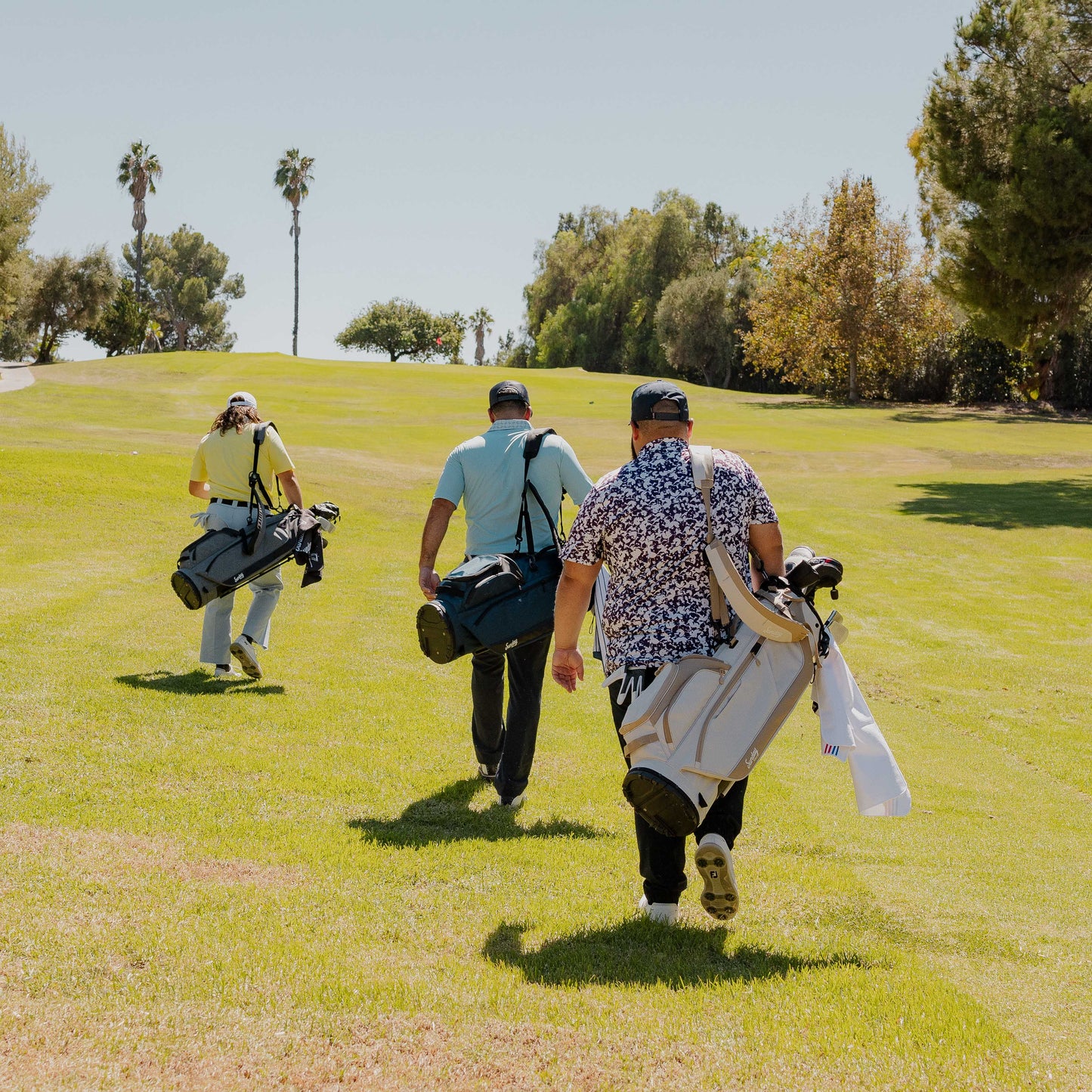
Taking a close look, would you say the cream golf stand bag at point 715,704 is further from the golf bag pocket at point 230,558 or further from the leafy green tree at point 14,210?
the leafy green tree at point 14,210

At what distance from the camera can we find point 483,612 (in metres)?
5.98

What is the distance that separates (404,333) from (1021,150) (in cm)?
8573

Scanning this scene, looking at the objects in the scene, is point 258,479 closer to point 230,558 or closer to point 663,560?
point 230,558

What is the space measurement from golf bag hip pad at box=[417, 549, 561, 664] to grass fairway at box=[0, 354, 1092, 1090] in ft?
3.25

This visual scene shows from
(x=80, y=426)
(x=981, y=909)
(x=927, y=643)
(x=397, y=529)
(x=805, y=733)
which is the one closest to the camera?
(x=981, y=909)

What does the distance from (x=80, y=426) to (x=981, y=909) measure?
29362mm

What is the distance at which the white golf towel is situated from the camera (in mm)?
4750

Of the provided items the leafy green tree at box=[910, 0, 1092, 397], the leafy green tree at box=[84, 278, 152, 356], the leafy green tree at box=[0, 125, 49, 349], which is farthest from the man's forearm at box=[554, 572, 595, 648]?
the leafy green tree at box=[84, 278, 152, 356]

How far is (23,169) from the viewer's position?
129 ft

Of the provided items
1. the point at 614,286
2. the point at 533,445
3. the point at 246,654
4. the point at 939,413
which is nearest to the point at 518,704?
the point at 533,445

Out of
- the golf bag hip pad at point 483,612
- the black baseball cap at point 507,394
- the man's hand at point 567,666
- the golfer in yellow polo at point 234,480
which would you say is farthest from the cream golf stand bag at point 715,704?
the golfer in yellow polo at point 234,480

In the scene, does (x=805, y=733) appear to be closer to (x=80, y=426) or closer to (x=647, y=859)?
(x=647, y=859)

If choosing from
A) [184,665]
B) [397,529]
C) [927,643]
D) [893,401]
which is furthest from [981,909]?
[893,401]

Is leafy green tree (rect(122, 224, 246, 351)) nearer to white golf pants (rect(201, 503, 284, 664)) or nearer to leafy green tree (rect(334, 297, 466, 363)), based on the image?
leafy green tree (rect(334, 297, 466, 363))
